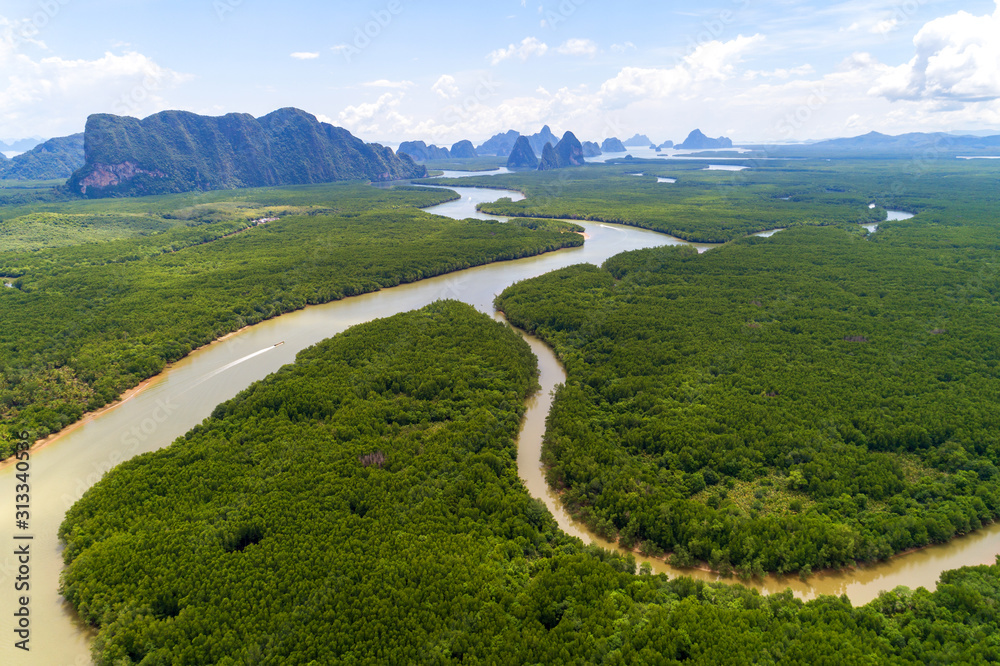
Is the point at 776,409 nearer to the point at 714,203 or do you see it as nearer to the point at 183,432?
the point at 183,432

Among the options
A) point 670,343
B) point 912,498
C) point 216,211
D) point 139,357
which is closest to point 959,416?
point 912,498

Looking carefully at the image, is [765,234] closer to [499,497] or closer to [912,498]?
[912,498]

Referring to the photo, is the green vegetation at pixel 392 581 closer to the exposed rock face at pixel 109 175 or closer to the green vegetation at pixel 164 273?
the green vegetation at pixel 164 273

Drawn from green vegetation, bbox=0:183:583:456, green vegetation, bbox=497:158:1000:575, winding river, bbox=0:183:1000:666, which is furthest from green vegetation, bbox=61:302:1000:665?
green vegetation, bbox=0:183:583:456

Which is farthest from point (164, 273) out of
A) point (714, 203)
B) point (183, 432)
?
point (714, 203)

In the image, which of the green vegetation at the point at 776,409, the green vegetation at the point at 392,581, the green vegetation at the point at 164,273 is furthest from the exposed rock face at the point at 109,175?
the green vegetation at the point at 392,581

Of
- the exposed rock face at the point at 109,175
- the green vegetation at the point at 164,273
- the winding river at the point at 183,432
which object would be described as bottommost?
the winding river at the point at 183,432

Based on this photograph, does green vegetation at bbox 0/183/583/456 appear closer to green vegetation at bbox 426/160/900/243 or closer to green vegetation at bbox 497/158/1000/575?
green vegetation at bbox 426/160/900/243
